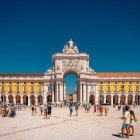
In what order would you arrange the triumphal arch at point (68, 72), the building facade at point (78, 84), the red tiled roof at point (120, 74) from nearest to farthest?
the triumphal arch at point (68, 72), the building facade at point (78, 84), the red tiled roof at point (120, 74)

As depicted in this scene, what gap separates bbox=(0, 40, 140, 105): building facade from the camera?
86500mm

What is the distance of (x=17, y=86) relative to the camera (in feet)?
296

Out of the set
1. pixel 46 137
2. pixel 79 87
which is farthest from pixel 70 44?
pixel 46 137

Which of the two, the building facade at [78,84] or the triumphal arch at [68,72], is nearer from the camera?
the triumphal arch at [68,72]

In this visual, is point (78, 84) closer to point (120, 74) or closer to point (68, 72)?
point (68, 72)

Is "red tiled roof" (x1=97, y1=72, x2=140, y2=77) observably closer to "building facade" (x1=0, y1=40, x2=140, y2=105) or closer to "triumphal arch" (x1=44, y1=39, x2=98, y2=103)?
"building facade" (x1=0, y1=40, x2=140, y2=105)

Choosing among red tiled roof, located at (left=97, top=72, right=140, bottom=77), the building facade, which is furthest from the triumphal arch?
red tiled roof, located at (left=97, top=72, right=140, bottom=77)

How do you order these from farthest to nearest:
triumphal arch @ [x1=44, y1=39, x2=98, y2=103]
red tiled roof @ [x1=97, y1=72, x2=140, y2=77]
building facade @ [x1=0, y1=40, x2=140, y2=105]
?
red tiled roof @ [x1=97, y1=72, x2=140, y2=77], building facade @ [x1=0, y1=40, x2=140, y2=105], triumphal arch @ [x1=44, y1=39, x2=98, y2=103]

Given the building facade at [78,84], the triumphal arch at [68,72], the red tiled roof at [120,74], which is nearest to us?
the triumphal arch at [68,72]

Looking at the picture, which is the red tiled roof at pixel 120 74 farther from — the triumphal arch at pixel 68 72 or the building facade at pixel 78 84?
the triumphal arch at pixel 68 72

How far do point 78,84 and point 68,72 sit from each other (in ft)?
18.0

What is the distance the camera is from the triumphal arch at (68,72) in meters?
84.8

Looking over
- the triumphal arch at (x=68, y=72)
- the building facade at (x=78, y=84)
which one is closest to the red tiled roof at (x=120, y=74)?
the building facade at (x=78, y=84)

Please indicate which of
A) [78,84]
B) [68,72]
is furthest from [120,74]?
[68,72]
